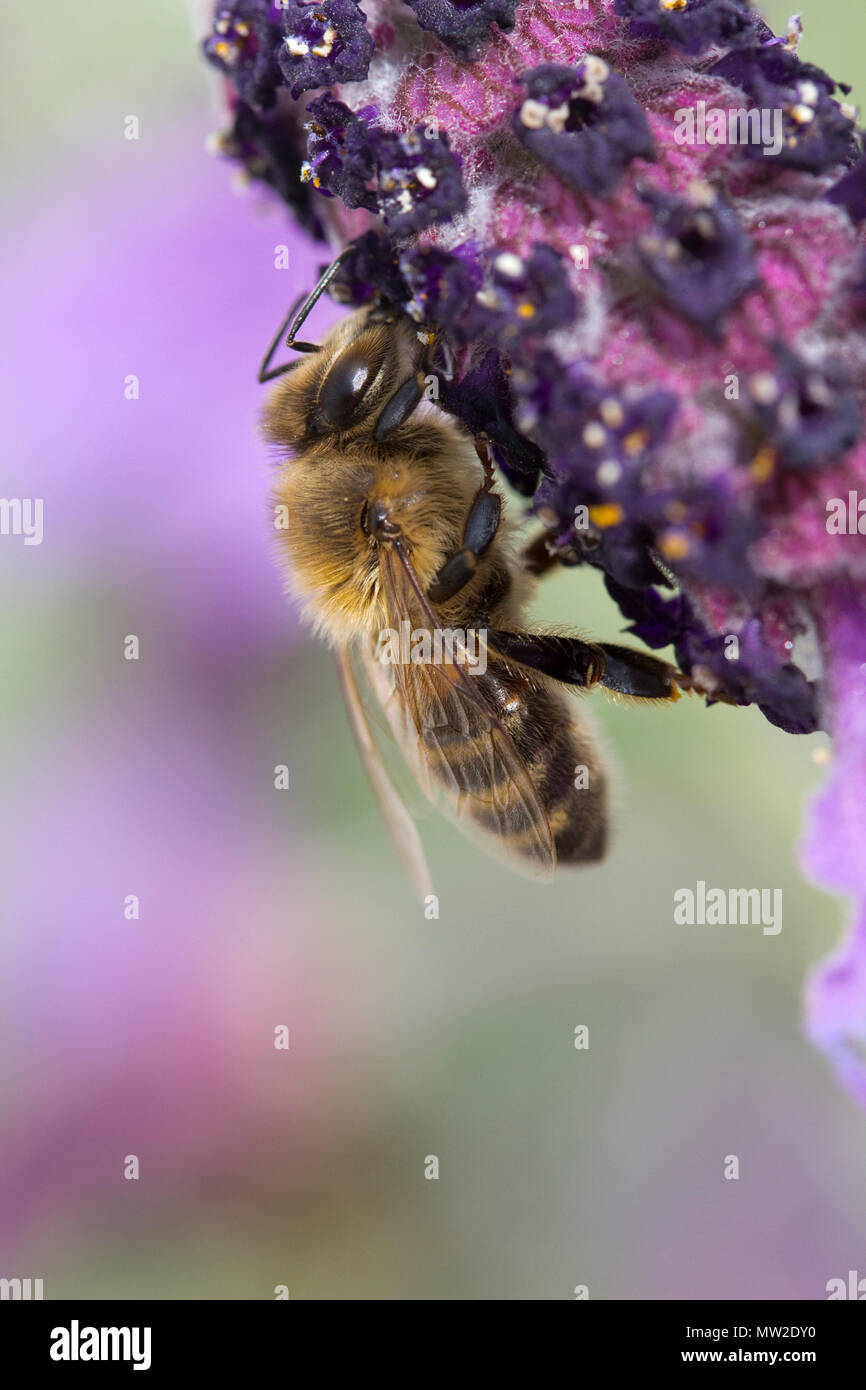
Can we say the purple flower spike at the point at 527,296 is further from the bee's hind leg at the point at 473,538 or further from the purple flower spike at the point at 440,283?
the bee's hind leg at the point at 473,538

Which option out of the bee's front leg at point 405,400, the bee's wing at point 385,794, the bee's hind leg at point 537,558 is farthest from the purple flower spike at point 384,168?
the bee's wing at point 385,794

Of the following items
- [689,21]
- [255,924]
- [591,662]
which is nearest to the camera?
[689,21]

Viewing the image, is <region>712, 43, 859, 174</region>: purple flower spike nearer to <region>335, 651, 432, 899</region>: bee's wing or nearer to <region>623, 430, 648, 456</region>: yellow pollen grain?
<region>623, 430, 648, 456</region>: yellow pollen grain

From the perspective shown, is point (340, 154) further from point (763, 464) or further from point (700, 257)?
point (763, 464)

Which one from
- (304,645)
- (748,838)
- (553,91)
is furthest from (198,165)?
(553,91)

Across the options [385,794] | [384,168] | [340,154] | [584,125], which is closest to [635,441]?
[584,125]
